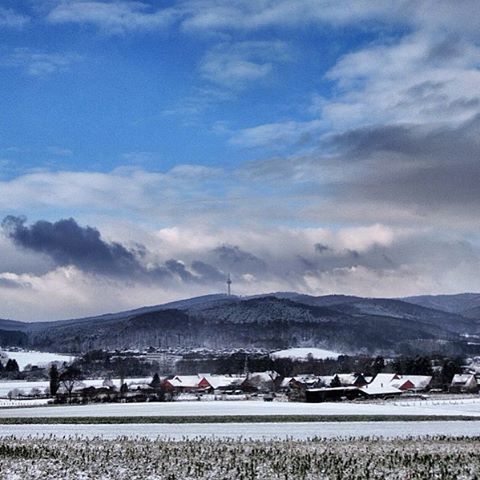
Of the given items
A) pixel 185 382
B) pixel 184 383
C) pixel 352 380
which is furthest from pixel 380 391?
pixel 185 382

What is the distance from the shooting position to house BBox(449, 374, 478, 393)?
15112cm

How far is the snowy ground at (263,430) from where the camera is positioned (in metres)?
48.0

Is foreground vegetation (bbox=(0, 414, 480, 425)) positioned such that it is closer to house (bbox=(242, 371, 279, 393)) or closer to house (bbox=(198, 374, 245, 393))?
house (bbox=(242, 371, 279, 393))

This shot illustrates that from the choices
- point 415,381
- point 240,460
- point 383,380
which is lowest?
point 415,381

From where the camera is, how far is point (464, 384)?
161m

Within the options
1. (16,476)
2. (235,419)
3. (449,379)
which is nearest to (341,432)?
(235,419)

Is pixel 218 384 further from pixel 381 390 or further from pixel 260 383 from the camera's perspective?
pixel 381 390

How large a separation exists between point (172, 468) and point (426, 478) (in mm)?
10198

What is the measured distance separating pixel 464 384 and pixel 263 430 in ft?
388

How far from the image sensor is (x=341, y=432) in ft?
164

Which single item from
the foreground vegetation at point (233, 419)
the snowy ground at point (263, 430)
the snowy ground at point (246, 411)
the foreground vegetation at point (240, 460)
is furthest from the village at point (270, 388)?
the foreground vegetation at point (240, 460)

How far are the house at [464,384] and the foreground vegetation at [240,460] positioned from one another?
11596 centimetres

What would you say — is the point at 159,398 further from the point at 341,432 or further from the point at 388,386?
the point at 341,432

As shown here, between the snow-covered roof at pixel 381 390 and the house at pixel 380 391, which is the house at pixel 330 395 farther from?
the snow-covered roof at pixel 381 390
